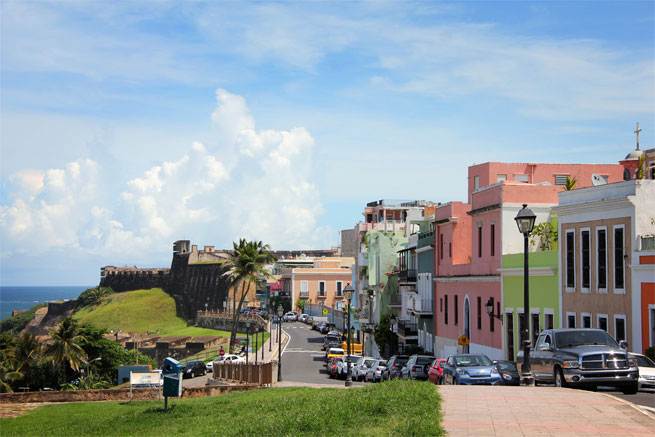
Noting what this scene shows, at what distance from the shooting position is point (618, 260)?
90.3ft

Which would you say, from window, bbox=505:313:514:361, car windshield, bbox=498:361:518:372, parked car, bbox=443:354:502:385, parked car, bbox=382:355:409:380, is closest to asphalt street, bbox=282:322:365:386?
parked car, bbox=382:355:409:380

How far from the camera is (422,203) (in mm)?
96375

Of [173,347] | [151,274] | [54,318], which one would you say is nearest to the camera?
[173,347]

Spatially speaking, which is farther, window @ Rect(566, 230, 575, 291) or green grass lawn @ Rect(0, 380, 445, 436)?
window @ Rect(566, 230, 575, 291)

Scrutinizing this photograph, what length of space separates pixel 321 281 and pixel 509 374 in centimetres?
8989

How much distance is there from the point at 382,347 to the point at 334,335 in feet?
51.5

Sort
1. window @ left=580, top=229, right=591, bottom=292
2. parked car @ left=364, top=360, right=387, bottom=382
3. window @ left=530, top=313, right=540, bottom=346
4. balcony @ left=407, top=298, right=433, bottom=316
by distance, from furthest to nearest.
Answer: balcony @ left=407, top=298, right=433, bottom=316 → parked car @ left=364, top=360, right=387, bottom=382 → window @ left=530, top=313, right=540, bottom=346 → window @ left=580, top=229, right=591, bottom=292

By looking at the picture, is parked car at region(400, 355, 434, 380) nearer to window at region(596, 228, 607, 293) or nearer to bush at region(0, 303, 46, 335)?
window at region(596, 228, 607, 293)

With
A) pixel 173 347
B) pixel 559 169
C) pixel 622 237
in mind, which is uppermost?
pixel 559 169

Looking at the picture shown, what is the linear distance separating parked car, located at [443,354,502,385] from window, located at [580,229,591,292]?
8232 mm

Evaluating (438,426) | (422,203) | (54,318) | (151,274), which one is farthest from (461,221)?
(54,318)

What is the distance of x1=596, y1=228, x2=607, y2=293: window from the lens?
28312 mm

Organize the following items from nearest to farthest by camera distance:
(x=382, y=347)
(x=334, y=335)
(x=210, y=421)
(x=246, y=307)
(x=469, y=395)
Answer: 1. (x=469, y=395)
2. (x=210, y=421)
3. (x=382, y=347)
4. (x=334, y=335)
5. (x=246, y=307)

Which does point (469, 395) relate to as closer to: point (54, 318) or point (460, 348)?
point (460, 348)
